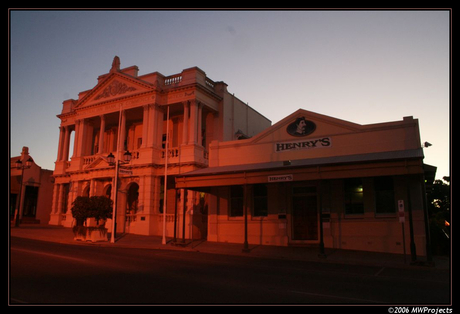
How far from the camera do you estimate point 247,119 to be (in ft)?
114

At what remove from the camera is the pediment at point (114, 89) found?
100 ft

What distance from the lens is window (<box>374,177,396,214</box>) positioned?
721 inches

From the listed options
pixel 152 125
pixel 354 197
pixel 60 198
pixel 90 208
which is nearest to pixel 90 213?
pixel 90 208

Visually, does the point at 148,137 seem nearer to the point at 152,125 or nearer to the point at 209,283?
the point at 152,125

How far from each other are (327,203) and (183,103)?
14626 mm

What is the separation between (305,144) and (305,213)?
374 centimetres

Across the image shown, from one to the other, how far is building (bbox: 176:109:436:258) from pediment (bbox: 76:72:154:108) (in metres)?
11.3

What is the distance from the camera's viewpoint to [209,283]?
9445 mm

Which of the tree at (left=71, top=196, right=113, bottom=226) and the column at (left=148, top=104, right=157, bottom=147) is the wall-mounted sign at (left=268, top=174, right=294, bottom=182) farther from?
the column at (left=148, top=104, right=157, bottom=147)

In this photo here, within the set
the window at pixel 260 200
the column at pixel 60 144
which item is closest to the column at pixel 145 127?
the window at pixel 260 200

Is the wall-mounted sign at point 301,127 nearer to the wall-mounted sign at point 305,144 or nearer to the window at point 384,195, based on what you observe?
the wall-mounted sign at point 305,144

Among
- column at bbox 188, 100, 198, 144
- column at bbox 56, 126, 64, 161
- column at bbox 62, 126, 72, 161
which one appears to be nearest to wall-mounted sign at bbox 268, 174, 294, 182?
column at bbox 188, 100, 198, 144
